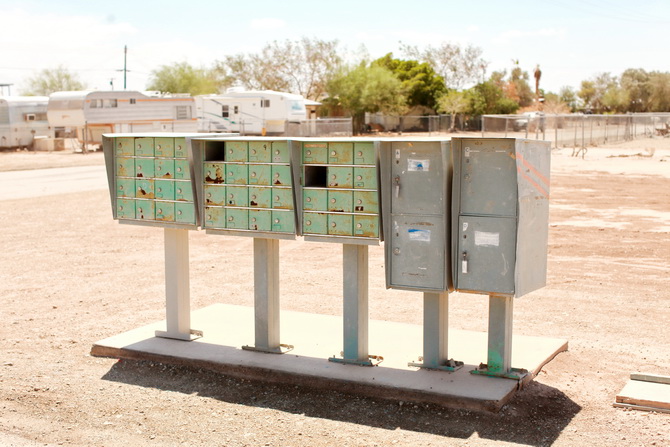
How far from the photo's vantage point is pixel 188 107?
139ft

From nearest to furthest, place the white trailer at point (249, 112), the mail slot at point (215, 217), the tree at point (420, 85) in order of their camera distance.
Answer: the mail slot at point (215, 217) → the white trailer at point (249, 112) → the tree at point (420, 85)

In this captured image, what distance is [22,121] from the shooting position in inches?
1604

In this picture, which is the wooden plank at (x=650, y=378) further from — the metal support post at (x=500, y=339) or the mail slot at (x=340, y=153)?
the mail slot at (x=340, y=153)

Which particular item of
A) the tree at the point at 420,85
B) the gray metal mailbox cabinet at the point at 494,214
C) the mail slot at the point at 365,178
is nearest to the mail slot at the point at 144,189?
the mail slot at the point at 365,178

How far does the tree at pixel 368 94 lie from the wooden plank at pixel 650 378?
189 feet

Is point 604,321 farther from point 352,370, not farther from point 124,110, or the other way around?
point 124,110

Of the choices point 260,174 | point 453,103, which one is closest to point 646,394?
point 260,174

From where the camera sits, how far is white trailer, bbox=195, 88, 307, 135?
45.8 m

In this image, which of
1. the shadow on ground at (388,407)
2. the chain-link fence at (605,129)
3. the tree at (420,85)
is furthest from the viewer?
the tree at (420,85)

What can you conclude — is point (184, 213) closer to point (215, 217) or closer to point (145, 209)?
point (215, 217)

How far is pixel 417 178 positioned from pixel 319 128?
1745 inches

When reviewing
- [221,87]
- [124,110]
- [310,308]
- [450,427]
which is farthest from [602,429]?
[221,87]

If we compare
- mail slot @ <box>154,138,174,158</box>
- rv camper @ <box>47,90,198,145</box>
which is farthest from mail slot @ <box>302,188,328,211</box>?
rv camper @ <box>47,90,198,145</box>

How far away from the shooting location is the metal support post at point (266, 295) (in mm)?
6711
